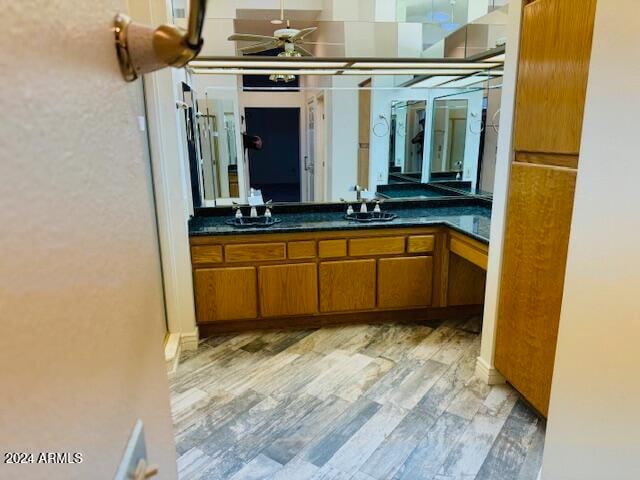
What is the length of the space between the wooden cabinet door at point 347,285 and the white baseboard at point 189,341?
1.00 meters

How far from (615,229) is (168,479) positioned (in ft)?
4.37

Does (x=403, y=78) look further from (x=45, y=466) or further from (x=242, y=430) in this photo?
(x=45, y=466)

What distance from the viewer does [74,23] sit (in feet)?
1.44

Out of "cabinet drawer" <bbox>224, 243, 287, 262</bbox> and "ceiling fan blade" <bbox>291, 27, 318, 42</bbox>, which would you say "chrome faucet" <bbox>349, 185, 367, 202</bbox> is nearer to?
"cabinet drawer" <bbox>224, 243, 287, 262</bbox>

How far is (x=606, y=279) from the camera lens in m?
1.29

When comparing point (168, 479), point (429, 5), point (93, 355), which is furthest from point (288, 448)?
point (429, 5)

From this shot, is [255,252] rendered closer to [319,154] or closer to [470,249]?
[319,154]

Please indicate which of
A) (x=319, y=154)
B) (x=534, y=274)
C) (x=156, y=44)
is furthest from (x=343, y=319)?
(x=156, y=44)

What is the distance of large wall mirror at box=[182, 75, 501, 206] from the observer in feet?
12.4

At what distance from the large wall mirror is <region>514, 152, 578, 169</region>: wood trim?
1.83 meters

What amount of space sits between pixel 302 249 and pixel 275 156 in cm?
115

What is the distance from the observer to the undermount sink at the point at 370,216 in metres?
3.62

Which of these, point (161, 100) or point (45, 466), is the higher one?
point (161, 100)

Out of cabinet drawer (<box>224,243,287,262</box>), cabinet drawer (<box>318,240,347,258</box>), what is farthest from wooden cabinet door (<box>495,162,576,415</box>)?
cabinet drawer (<box>224,243,287,262</box>)
